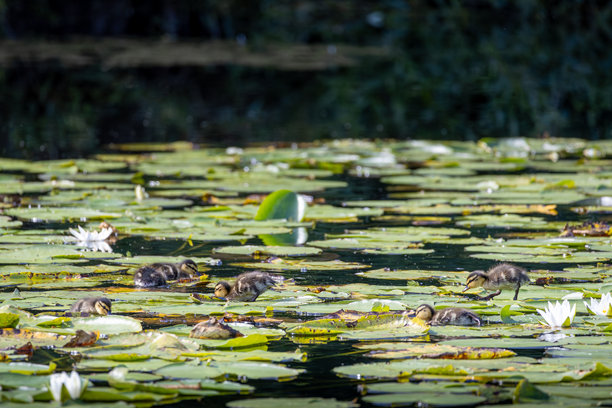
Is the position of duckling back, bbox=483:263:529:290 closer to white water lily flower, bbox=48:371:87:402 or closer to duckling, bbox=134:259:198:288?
duckling, bbox=134:259:198:288

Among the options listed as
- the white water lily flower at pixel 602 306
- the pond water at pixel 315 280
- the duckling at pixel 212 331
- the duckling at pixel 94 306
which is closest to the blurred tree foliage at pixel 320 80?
the pond water at pixel 315 280

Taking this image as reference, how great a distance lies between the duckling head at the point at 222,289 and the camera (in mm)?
3477

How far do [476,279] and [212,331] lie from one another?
1.03m

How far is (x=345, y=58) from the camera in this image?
18.9 metres

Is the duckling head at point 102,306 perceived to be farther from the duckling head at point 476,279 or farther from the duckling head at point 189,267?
the duckling head at point 476,279

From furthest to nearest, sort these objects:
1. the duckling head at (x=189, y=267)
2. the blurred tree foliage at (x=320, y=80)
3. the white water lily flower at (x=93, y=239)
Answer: the blurred tree foliage at (x=320, y=80), the white water lily flower at (x=93, y=239), the duckling head at (x=189, y=267)

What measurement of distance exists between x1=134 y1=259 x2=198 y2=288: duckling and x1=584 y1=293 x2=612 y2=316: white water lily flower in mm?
1385

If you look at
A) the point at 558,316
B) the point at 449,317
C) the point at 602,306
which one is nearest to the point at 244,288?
the point at 449,317

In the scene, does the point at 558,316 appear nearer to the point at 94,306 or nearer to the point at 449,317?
the point at 449,317

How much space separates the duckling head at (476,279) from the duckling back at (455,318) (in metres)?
0.43

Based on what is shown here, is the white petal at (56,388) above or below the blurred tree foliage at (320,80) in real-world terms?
below

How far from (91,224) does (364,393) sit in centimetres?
277

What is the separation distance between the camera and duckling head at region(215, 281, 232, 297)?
3.48 meters

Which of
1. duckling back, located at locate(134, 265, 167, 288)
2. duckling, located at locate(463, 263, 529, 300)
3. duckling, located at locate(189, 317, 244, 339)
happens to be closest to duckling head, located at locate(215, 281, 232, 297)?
duckling back, located at locate(134, 265, 167, 288)
